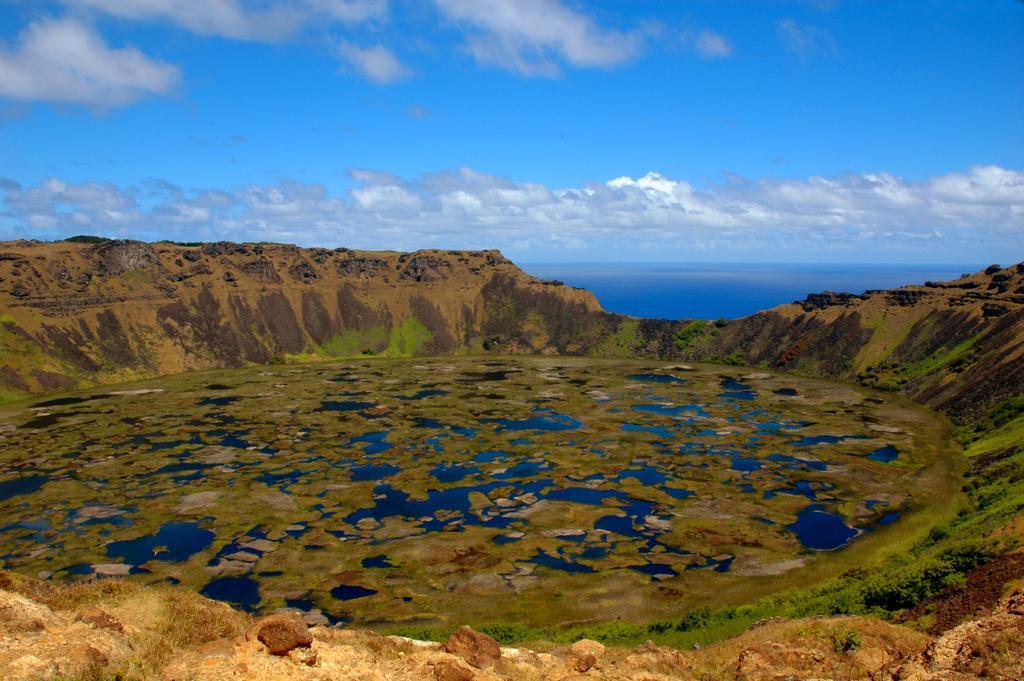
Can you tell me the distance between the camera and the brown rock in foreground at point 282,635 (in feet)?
91.2

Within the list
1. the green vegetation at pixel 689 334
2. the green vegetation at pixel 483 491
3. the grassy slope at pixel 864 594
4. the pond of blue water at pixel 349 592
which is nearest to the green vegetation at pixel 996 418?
the green vegetation at pixel 483 491

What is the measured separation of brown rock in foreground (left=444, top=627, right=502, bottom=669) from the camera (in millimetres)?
29953

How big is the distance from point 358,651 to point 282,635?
11.5 ft

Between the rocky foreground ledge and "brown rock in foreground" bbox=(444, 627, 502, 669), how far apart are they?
6cm

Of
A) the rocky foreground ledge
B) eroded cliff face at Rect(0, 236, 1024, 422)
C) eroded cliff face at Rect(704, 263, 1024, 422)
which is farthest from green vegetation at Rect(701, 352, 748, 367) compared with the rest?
the rocky foreground ledge

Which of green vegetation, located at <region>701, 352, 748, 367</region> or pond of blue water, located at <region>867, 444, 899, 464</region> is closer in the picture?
pond of blue water, located at <region>867, 444, 899, 464</region>

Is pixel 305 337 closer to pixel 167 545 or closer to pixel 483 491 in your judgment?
pixel 483 491

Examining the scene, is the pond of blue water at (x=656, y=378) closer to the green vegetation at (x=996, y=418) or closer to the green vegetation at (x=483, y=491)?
the green vegetation at (x=483, y=491)

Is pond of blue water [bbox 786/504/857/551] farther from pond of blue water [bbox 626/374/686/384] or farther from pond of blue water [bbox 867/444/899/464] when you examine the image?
pond of blue water [bbox 626/374/686/384]

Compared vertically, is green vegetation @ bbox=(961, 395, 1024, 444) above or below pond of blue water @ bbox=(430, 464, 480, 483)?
above

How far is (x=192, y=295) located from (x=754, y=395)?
513 ft

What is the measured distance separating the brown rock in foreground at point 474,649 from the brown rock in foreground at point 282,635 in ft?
21.8

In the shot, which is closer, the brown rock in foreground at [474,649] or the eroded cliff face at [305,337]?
the brown rock in foreground at [474,649]

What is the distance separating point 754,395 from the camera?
447 ft
